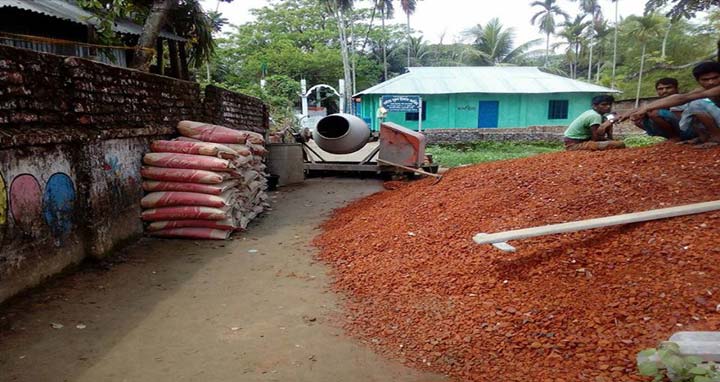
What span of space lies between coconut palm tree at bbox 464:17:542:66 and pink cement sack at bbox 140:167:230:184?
112 feet

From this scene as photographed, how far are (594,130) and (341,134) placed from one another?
5.52 meters

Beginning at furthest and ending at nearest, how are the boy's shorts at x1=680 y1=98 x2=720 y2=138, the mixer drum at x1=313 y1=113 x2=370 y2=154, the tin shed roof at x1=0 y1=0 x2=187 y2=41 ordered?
the mixer drum at x1=313 y1=113 x2=370 y2=154 < the tin shed roof at x1=0 y1=0 x2=187 y2=41 < the boy's shorts at x1=680 y1=98 x2=720 y2=138

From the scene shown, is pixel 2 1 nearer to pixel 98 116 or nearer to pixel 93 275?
pixel 98 116

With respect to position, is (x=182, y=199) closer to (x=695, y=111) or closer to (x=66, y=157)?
(x=66, y=157)

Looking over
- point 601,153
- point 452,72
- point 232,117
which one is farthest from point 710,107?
point 452,72

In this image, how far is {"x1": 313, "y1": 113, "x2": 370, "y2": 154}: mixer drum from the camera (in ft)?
32.8

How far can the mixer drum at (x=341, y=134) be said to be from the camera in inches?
394

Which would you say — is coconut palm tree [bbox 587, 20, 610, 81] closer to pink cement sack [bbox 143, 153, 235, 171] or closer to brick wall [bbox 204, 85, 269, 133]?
brick wall [bbox 204, 85, 269, 133]

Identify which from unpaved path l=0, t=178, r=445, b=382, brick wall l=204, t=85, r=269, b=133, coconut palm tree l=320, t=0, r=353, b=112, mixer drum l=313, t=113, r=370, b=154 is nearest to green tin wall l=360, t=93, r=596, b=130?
coconut palm tree l=320, t=0, r=353, b=112

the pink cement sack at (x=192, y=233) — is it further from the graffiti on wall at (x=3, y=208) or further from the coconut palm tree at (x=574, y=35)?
the coconut palm tree at (x=574, y=35)

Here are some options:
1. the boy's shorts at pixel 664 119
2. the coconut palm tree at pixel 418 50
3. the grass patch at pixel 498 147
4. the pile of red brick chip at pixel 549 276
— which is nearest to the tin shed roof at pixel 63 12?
the pile of red brick chip at pixel 549 276

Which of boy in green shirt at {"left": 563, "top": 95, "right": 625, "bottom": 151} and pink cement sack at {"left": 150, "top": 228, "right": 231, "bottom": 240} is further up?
boy in green shirt at {"left": 563, "top": 95, "right": 625, "bottom": 151}

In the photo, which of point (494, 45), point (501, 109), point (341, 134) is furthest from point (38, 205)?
point (494, 45)

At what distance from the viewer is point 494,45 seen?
117ft
